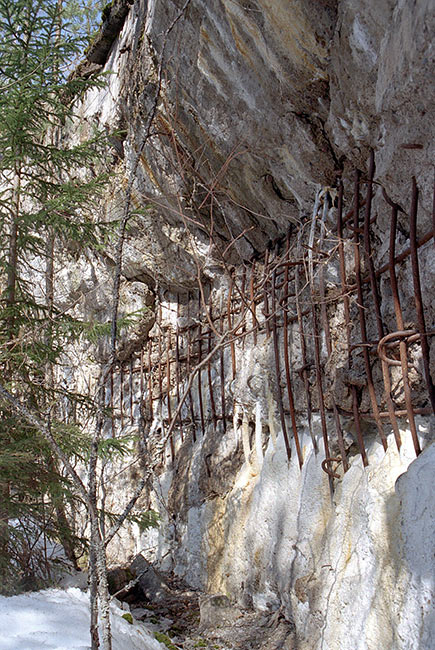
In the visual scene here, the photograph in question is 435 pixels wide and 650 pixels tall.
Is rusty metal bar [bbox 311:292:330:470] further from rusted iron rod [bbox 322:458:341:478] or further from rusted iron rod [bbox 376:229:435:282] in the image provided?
rusted iron rod [bbox 376:229:435:282]

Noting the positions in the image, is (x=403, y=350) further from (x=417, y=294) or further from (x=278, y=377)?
(x=278, y=377)

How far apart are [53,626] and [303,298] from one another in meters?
2.80

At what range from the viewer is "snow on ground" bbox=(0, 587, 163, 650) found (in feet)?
9.53

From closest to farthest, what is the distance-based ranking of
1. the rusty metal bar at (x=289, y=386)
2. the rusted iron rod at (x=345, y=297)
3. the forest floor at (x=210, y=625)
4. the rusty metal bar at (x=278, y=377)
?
1. the rusted iron rod at (x=345, y=297)
2. the forest floor at (x=210, y=625)
3. the rusty metal bar at (x=289, y=386)
4. the rusty metal bar at (x=278, y=377)

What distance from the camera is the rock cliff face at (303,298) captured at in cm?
244

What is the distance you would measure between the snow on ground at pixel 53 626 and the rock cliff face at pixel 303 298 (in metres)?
0.52

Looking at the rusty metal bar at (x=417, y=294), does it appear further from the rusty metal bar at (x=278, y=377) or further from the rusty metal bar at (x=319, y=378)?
the rusty metal bar at (x=278, y=377)

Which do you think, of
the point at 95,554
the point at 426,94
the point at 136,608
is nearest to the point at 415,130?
the point at 426,94

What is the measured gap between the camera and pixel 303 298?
4047 millimetres

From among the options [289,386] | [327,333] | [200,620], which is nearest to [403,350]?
[327,333]

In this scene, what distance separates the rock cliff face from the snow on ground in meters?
0.52

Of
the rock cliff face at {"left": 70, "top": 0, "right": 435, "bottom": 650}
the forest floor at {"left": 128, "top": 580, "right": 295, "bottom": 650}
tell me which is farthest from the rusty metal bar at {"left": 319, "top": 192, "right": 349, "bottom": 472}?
the forest floor at {"left": 128, "top": 580, "right": 295, "bottom": 650}

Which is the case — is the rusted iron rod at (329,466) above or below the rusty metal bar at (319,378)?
below

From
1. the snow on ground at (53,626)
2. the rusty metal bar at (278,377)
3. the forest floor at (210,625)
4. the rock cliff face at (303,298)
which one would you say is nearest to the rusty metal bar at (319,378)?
the rock cliff face at (303,298)
